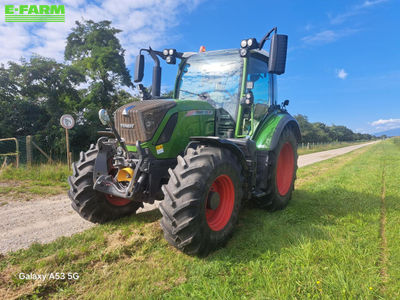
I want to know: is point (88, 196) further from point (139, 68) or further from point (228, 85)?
point (228, 85)

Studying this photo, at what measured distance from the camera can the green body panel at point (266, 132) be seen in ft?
13.6

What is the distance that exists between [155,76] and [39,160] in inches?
302

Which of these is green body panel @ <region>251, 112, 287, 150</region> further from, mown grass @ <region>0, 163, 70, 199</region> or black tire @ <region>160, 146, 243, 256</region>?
mown grass @ <region>0, 163, 70, 199</region>

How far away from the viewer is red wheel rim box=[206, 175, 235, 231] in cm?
322

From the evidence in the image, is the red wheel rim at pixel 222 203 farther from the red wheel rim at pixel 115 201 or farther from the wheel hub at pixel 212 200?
the red wheel rim at pixel 115 201

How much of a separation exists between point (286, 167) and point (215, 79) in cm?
222

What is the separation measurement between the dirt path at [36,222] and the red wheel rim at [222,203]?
177 cm

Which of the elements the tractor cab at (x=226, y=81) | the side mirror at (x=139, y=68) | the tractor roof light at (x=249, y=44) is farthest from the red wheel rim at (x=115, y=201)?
the tractor roof light at (x=249, y=44)

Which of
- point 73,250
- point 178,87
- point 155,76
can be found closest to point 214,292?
point 73,250

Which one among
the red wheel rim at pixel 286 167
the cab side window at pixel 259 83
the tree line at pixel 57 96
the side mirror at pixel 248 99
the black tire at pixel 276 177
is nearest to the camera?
the side mirror at pixel 248 99

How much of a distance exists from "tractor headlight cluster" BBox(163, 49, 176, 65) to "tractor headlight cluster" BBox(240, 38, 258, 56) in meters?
1.32

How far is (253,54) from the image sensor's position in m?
4.32

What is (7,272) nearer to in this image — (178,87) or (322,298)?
(322,298)

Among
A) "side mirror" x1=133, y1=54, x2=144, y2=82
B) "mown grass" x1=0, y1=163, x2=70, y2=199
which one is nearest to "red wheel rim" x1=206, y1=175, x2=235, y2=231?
"side mirror" x1=133, y1=54, x2=144, y2=82
